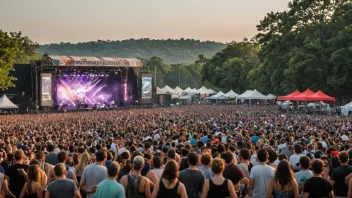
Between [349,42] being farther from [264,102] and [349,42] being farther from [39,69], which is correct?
[39,69]

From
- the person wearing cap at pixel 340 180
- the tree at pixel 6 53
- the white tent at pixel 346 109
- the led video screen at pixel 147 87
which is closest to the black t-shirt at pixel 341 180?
the person wearing cap at pixel 340 180

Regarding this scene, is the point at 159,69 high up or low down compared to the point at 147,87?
up

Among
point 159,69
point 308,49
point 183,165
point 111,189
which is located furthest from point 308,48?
point 159,69

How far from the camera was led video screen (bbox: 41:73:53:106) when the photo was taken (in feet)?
168

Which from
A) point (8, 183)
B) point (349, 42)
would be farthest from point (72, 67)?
point (8, 183)

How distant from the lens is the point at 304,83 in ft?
179

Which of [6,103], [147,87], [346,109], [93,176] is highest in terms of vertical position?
[147,87]

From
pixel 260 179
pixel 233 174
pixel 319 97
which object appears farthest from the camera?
pixel 319 97

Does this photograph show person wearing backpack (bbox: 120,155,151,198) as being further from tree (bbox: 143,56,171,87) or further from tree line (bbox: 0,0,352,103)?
tree (bbox: 143,56,171,87)

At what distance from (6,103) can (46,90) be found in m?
5.16

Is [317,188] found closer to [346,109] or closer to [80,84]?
[346,109]

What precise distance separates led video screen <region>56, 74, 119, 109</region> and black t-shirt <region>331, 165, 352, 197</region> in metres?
51.9

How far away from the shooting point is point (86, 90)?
60.9 metres

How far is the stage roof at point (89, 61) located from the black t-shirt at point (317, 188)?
49077 millimetres
